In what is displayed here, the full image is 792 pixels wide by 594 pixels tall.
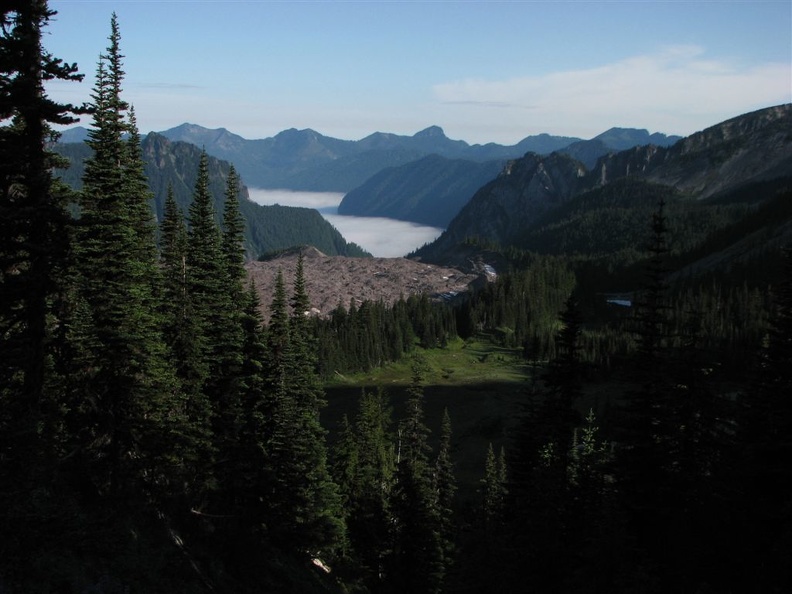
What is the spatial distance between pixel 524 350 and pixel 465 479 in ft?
263

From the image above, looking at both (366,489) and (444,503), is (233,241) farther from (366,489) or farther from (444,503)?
(444,503)

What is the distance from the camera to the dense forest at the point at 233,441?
64.7 feet

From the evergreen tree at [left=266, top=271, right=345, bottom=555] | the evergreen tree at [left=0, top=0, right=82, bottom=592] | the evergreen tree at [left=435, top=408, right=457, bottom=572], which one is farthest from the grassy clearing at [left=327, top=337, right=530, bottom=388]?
the evergreen tree at [left=0, top=0, right=82, bottom=592]

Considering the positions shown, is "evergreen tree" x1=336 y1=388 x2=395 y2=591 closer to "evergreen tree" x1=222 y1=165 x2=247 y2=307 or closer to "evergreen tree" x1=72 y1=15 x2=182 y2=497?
"evergreen tree" x1=222 y1=165 x2=247 y2=307

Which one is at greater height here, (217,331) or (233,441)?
(217,331)

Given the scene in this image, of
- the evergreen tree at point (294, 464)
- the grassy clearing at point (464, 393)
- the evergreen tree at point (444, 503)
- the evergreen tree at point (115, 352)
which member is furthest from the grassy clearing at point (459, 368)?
the evergreen tree at point (115, 352)

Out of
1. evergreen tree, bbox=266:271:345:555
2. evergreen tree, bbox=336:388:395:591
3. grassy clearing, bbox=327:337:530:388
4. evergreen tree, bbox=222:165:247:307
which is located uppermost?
evergreen tree, bbox=222:165:247:307

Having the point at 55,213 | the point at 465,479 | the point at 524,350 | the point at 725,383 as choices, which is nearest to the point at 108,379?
the point at 55,213

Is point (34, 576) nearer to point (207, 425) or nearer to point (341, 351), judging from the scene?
point (207, 425)

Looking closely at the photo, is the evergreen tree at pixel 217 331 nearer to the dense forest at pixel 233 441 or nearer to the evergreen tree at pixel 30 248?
the dense forest at pixel 233 441

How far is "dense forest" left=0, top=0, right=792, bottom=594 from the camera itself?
64.7 feet

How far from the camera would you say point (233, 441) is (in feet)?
120

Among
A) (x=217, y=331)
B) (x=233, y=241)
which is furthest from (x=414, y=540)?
(x=233, y=241)

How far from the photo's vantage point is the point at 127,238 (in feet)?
93.4
